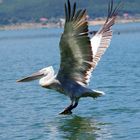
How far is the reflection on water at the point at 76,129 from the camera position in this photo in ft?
53.0

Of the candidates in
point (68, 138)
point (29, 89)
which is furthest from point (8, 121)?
point (29, 89)

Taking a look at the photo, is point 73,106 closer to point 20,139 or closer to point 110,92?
point 20,139

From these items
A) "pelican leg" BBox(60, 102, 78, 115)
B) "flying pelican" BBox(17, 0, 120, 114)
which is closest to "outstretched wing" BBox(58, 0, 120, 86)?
"flying pelican" BBox(17, 0, 120, 114)

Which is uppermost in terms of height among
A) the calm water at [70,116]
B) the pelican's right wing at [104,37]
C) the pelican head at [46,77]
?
the pelican's right wing at [104,37]

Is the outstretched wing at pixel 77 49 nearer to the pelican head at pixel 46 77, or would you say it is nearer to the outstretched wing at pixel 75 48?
the outstretched wing at pixel 75 48

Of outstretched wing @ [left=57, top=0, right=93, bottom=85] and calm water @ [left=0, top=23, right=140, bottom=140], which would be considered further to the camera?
calm water @ [left=0, top=23, right=140, bottom=140]

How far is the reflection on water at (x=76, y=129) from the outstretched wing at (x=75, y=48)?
92cm

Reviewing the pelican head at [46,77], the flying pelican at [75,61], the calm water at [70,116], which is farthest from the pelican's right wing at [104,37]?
the calm water at [70,116]

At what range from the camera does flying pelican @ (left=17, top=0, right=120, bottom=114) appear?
16375mm

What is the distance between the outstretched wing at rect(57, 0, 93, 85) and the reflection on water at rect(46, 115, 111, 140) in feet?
3.00

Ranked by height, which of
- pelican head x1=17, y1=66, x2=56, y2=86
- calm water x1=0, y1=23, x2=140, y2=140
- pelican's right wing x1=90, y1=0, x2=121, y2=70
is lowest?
calm water x1=0, y1=23, x2=140, y2=140

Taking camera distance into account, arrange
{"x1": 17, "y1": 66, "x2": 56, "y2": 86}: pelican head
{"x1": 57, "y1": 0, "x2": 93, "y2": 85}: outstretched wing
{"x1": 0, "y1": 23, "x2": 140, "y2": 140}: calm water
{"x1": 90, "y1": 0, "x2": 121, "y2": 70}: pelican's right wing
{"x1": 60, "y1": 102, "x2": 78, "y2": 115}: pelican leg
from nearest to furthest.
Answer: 1. {"x1": 57, "y1": 0, "x2": 93, "y2": 85}: outstretched wing
2. {"x1": 0, "y1": 23, "x2": 140, "y2": 140}: calm water
3. {"x1": 17, "y1": 66, "x2": 56, "y2": 86}: pelican head
4. {"x1": 60, "y1": 102, "x2": 78, "y2": 115}: pelican leg
5. {"x1": 90, "y1": 0, "x2": 121, "y2": 70}: pelican's right wing

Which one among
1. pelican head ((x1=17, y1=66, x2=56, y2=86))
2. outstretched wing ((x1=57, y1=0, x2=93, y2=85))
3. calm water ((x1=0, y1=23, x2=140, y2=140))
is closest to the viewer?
outstretched wing ((x1=57, y1=0, x2=93, y2=85))

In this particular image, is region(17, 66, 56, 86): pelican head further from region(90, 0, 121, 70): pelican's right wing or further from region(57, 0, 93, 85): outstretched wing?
region(90, 0, 121, 70): pelican's right wing
